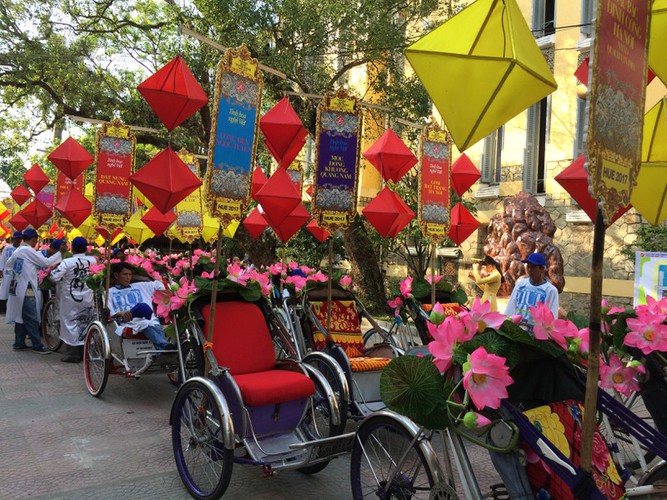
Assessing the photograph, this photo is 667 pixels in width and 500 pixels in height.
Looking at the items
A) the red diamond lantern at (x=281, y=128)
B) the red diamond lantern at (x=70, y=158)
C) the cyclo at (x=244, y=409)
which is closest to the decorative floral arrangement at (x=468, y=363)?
the cyclo at (x=244, y=409)

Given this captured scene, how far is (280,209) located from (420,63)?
16.3ft

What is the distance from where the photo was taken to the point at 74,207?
11.2 m

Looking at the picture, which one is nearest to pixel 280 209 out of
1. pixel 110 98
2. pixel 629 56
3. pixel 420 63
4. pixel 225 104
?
pixel 225 104

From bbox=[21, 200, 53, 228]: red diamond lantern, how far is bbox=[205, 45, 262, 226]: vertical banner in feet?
42.7

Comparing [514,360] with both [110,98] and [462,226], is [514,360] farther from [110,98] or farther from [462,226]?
[110,98]

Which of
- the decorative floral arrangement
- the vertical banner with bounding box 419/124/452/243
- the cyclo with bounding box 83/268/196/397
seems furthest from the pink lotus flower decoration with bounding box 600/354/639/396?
the vertical banner with bounding box 419/124/452/243

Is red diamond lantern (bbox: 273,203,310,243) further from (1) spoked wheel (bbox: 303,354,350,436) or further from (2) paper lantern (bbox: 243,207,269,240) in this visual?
(1) spoked wheel (bbox: 303,354,350,436)

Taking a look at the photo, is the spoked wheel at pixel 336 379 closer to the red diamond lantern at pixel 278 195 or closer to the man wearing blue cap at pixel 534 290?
the man wearing blue cap at pixel 534 290

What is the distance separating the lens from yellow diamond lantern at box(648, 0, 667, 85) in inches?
152

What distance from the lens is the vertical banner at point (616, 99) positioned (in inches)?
87.8

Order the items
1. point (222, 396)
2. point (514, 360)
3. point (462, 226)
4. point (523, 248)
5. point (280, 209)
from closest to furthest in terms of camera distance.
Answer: point (514, 360) → point (222, 396) → point (280, 209) → point (462, 226) → point (523, 248)

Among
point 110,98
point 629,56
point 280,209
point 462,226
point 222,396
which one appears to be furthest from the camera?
point 110,98

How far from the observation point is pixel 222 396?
149 inches

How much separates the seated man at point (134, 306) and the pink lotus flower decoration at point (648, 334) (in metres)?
4.43
